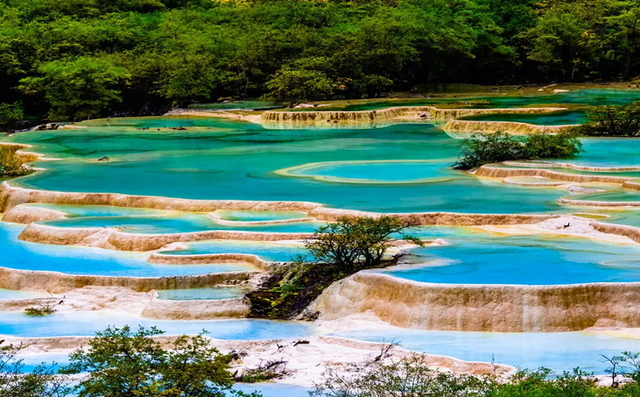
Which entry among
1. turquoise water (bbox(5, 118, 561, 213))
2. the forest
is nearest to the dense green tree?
the forest

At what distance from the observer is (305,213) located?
56.8 ft

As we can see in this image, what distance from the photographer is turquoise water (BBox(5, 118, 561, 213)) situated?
18219mm

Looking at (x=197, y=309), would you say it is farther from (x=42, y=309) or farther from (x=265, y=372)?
(x=265, y=372)

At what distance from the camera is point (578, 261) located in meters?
12.4

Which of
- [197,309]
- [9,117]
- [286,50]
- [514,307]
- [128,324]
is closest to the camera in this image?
[514,307]

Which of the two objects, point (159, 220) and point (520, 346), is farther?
point (159, 220)

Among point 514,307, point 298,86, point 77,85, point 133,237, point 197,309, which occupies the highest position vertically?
point 77,85

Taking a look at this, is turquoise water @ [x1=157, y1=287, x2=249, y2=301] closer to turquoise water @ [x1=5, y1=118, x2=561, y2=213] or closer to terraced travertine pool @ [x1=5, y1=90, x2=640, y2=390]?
terraced travertine pool @ [x1=5, y1=90, x2=640, y2=390]

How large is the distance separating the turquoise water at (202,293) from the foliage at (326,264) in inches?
10.5

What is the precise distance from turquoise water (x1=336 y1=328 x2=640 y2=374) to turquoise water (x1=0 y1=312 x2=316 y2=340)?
2.87ft

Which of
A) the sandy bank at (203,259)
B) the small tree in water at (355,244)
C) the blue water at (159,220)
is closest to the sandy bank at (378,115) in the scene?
the blue water at (159,220)

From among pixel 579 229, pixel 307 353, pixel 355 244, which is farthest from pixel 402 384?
pixel 579 229

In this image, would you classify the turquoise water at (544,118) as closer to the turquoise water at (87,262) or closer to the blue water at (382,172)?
the blue water at (382,172)

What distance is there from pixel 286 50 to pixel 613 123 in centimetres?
2032
